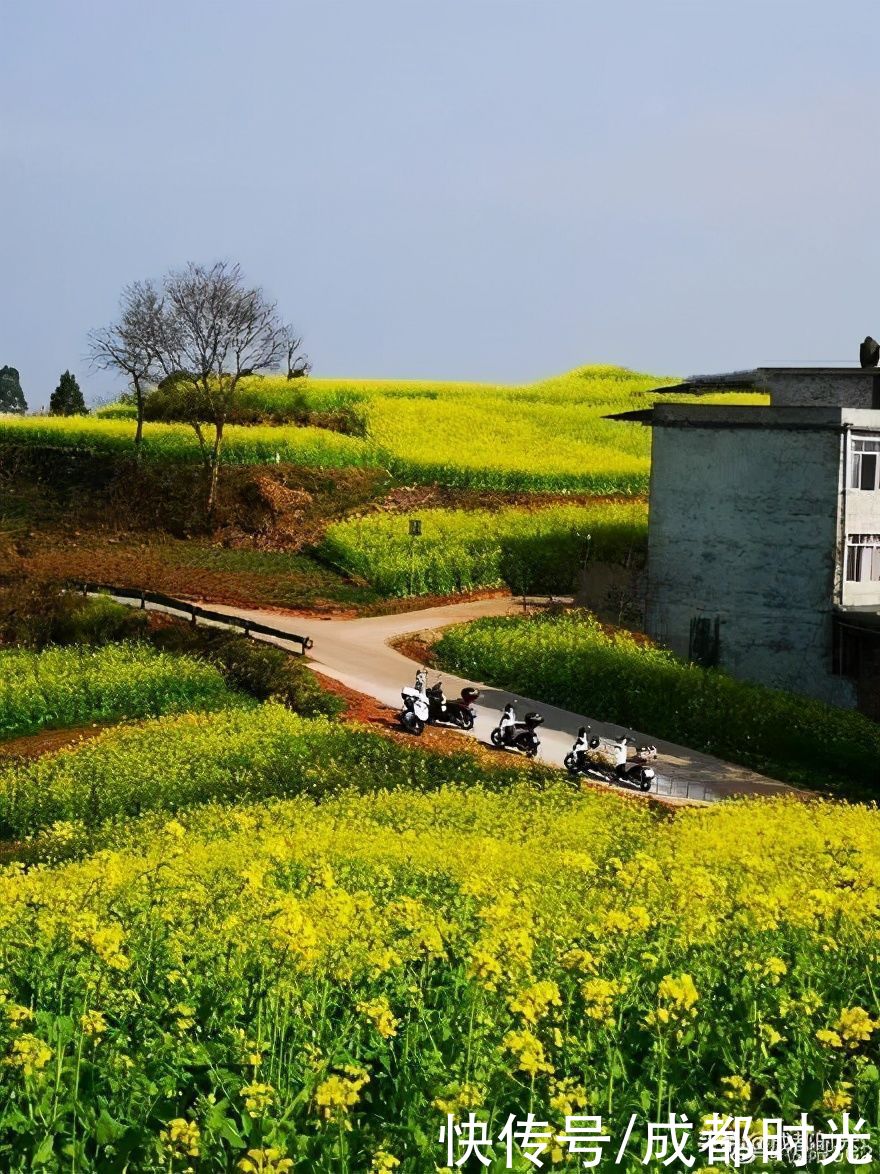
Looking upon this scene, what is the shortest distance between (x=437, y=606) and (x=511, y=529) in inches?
258

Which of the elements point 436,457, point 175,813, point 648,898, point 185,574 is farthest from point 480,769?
point 436,457

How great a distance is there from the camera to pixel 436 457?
65562 millimetres

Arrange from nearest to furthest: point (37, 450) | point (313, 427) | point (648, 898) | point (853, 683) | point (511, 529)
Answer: point (648, 898), point (853, 683), point (511, 529), point (37, 450), point (313, 427)

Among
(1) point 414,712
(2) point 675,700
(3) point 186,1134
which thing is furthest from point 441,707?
(3) point 186,1134

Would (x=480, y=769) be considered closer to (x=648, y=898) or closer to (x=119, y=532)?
(x=648, y=898)

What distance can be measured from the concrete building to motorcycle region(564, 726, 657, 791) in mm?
10929

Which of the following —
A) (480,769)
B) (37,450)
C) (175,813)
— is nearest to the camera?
(175,813)

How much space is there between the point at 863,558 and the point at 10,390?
399 feet

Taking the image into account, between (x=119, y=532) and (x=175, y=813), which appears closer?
(x=175, y=813)

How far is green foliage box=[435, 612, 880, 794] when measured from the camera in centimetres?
3456

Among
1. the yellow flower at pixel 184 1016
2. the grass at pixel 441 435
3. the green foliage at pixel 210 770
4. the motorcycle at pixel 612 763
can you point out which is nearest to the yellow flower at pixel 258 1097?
the yellow flower at pixel 184 1016

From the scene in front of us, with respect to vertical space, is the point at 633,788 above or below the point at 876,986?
below

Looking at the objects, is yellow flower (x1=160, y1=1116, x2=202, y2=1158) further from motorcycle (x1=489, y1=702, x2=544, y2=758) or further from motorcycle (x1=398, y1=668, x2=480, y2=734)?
motorcycle (x1=398, y1=668, x2=480, y2=734)

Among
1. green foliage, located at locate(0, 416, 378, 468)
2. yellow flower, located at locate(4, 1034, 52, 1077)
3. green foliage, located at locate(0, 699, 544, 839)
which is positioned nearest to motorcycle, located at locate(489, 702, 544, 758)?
green foliage, located at locate(0, 699, 544, 839)
